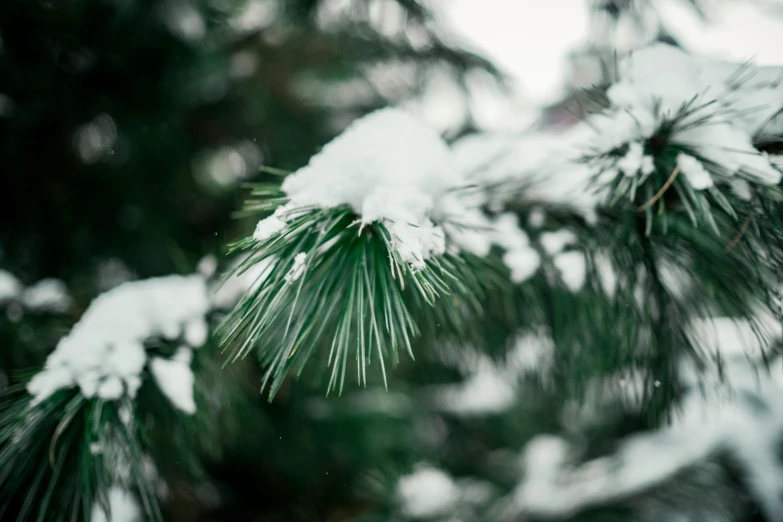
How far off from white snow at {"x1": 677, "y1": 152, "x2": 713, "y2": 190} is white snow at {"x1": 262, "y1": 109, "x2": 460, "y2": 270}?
0.20 metres

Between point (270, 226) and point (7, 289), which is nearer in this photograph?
point (270, 226)

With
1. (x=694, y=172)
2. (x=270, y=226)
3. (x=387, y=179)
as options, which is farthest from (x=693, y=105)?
(x=270, y=226)

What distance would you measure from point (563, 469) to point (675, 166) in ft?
3.70

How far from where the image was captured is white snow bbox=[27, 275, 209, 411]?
429 mm

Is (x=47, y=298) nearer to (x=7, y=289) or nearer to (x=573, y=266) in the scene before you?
(x=7, y=289)

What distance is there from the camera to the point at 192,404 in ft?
1.55

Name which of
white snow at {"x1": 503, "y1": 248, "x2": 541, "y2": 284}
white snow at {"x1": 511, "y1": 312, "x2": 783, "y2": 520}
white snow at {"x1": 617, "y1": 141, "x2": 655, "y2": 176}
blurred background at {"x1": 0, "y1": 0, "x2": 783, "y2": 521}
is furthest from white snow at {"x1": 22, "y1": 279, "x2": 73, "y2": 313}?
white snow at {"x1": 511, "y1": 312, "x2": 783, "y2": 520}

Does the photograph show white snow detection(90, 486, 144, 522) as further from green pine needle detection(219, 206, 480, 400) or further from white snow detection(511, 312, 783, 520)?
white snow detection(511, 312, 783, 520)

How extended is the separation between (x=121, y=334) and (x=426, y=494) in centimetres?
90

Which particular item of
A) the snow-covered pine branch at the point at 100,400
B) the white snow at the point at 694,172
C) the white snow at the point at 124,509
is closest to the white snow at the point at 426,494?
the white snow at the point at 124,509

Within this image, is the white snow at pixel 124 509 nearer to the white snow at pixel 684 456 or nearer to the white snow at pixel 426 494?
the white snow at pixel 426 494

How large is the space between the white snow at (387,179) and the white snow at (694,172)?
0.20 meters

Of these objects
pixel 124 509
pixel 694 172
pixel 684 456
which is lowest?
pixel 684 456

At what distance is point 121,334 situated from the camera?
0.47 metres
